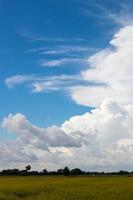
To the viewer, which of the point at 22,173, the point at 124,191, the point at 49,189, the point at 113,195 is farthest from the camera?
the point at 22,173

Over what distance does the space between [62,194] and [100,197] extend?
13.7ft

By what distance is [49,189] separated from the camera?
178 feet

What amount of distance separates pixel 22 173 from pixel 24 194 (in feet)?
345

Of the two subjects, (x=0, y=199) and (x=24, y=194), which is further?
(x=24, y=194)

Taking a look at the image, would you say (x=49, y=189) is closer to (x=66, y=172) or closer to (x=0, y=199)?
(x=0, y=199)

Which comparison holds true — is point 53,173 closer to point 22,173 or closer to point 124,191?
point 22,173

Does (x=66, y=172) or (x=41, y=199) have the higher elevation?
(x=66, y=172)

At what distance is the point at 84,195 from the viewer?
4525 centimetres

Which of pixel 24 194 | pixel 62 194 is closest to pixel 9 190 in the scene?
pixel 24 194

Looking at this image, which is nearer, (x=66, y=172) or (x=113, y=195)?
(x=113, y=195)

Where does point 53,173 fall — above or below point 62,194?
above

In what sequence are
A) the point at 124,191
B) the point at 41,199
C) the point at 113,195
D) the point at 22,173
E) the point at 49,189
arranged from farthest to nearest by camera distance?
the point at 22,173 → the point at 49,189 → the point at 124,191 → the point at 113,195 → the point at 41,199

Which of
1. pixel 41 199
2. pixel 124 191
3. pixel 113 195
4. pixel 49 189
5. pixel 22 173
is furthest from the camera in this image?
pixel 22 173

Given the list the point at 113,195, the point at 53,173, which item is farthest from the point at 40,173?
the point at 113,195
